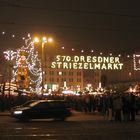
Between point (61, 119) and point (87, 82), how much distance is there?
144440 millimetres

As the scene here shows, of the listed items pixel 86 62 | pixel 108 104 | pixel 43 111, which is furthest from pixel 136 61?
pixel 43 111

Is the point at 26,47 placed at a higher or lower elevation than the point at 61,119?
higher

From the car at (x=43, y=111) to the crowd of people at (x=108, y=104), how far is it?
11.4ft

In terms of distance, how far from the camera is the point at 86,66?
83.2m

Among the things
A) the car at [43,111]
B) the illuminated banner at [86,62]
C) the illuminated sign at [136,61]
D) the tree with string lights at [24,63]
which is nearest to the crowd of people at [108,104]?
the car at [43,111]

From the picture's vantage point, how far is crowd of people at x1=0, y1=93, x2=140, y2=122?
30.8m

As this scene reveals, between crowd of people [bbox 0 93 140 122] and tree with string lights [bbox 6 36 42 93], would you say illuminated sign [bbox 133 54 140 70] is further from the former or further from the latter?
crowd of people [bbox 0 93 140 122]

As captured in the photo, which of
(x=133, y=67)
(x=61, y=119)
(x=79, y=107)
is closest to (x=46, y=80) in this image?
(x=133, y=67)

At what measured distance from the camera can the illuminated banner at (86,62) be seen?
80.2 metres

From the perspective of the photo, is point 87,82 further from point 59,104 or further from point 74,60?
point 59,104

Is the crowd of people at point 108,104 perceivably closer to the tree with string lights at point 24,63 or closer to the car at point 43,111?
the car at point 43,111

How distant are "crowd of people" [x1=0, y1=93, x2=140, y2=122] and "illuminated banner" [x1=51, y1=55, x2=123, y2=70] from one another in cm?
2764

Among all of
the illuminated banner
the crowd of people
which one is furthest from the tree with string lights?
the crowd of people

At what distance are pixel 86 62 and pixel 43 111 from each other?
51.0 meters
